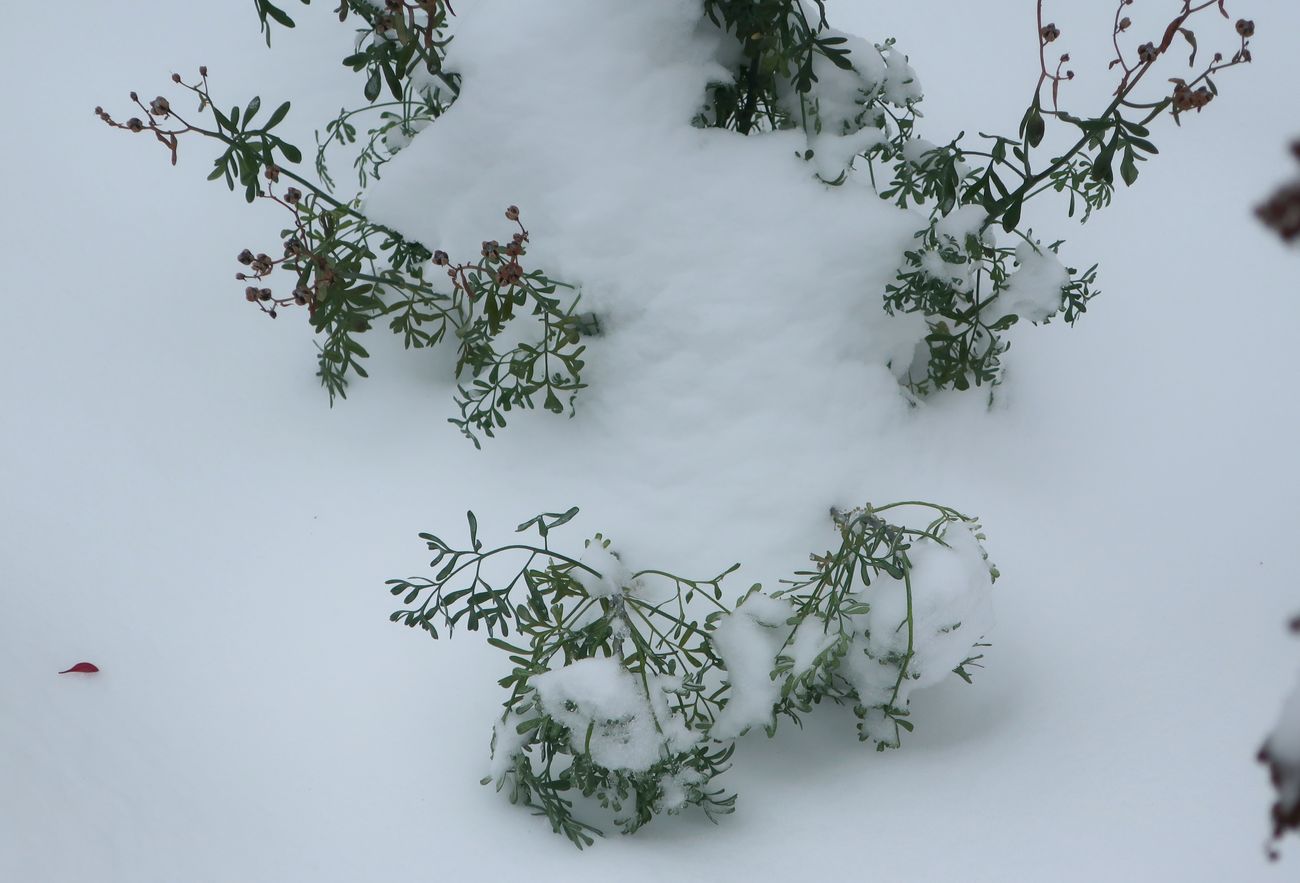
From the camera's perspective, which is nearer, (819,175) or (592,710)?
(592,710)

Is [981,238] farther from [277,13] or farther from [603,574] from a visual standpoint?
[277,13]

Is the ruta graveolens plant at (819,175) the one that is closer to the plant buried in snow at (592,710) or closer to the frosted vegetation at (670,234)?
the frosted vegetation at (670,234)

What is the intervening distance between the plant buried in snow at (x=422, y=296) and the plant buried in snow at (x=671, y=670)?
321 millimetres

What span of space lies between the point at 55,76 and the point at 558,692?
1933 mm

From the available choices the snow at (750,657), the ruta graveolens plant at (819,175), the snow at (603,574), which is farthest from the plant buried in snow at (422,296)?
the snow at (750,657)

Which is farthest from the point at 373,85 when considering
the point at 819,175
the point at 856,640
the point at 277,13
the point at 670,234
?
the point at 856,640

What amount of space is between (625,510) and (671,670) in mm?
319

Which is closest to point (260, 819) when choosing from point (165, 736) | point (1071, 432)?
Result: point (165, 736)

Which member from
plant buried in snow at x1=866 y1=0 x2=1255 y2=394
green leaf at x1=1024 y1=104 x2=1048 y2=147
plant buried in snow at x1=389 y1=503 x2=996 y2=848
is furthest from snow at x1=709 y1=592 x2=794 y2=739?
green leaf at x1=1024 y1=104 x2=1048 y2=147

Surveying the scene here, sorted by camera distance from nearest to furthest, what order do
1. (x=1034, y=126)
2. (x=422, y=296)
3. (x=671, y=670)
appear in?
(x=671, y=670) < (x=1034, y=126) < (x=422, y=296)

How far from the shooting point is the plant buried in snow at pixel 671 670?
1.22 metres

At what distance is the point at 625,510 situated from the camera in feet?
5.17

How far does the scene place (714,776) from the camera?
133 cm

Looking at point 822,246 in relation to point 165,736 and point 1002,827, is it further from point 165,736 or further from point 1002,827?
point 165,736
